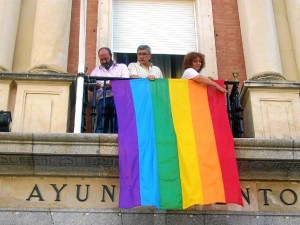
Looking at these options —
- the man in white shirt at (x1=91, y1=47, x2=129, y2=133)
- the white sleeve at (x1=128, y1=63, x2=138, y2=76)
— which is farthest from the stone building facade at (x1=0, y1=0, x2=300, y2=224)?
the white sleeve at (x1=128, y1=63, x2=138, y2=76)

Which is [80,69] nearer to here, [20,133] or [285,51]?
[20,133]

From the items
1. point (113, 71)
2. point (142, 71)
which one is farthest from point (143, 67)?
point (113, 71)

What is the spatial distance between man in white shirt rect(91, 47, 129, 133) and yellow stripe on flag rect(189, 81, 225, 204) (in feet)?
3.79

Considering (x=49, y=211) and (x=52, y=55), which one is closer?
(x=49, y=211)

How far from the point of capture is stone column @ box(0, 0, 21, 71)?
10.4m

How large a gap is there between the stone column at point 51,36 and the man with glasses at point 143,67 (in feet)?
4.03

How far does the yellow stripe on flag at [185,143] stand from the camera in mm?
8109

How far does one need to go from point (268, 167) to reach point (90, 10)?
4810mm

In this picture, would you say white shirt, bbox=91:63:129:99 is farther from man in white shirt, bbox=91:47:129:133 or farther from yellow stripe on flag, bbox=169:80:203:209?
yellow stripe on flag, bbox=169:80:203:209

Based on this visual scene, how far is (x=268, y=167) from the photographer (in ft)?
28.6

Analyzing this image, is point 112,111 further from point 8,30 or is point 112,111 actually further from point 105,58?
point 8,30

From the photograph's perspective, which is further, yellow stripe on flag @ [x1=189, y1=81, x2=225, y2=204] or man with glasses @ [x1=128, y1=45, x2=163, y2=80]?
man with glasses @ [x1=128, y1=45, x2=163, y2=80]

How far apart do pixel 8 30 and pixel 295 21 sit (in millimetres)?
4955

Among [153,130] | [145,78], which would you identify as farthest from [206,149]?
[145,78]
